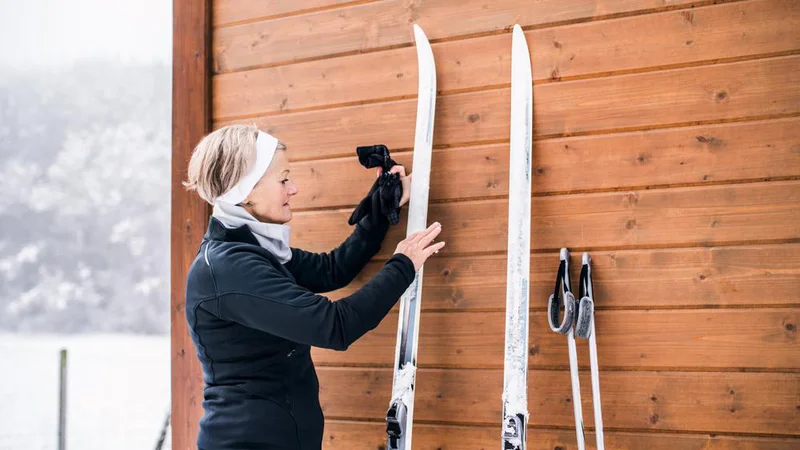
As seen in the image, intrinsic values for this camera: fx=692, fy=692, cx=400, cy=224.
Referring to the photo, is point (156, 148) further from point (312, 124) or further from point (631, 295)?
point (631, 295)

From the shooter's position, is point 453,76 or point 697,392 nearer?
point 697,392

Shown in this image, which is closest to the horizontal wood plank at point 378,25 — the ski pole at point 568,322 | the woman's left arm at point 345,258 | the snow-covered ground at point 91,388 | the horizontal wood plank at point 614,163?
the horizontal wood plank at point 614,163

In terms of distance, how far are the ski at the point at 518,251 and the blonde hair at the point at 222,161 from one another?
658 mm

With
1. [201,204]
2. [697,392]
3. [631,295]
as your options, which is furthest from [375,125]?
[697,392]

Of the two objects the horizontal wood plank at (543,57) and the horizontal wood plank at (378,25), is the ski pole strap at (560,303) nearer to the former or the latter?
the horizontal wood plank at (543,57)

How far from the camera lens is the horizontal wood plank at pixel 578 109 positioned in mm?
1644

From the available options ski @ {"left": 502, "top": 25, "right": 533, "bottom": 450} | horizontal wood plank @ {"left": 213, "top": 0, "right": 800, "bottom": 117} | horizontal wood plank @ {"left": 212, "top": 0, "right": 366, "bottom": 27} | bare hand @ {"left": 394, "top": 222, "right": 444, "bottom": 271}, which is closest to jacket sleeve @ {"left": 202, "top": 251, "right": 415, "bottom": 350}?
bare hand @ {"left": 394, "top": 222, "right": 444, "bottom": 271}

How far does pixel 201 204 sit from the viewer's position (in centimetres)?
216

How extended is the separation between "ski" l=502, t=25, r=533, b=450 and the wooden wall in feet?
Answer: 0.19

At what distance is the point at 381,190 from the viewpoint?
1835mm

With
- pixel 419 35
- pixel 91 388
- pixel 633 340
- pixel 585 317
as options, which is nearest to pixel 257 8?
pixel 419 35

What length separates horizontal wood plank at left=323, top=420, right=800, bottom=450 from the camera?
5.32 ft

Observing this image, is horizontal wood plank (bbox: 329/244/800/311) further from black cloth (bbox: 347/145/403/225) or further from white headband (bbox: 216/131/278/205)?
white headband (bbox: 216/131/278/205)

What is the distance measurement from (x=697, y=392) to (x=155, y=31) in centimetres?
596
